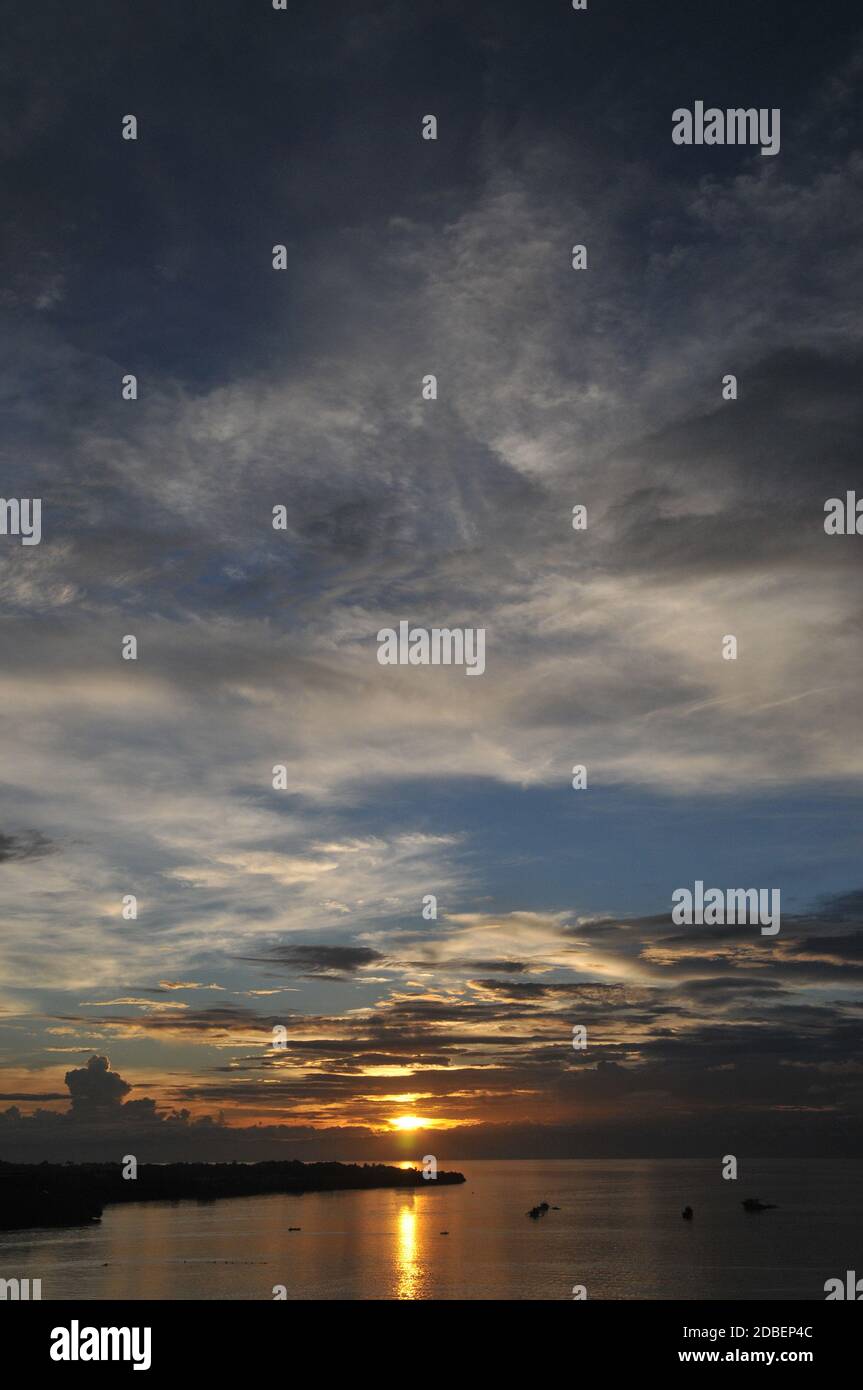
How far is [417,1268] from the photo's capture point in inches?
5694
